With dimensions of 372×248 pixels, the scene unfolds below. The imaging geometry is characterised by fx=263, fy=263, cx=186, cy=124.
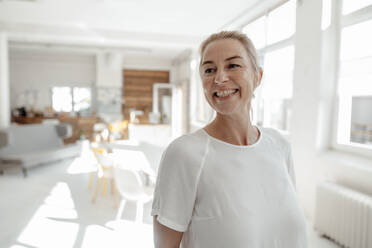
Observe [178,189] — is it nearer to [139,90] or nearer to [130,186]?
[130,186]

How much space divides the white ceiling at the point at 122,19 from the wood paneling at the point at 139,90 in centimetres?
319

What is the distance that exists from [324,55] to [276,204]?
9.64 ft

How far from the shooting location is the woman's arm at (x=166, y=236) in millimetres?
819

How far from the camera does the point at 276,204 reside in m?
0.90

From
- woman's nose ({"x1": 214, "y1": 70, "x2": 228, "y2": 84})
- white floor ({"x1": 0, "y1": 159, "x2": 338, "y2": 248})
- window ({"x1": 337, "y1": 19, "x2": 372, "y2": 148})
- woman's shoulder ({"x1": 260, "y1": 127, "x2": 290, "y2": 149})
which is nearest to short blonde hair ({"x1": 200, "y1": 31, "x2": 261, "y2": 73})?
woman's nose ({"x1": 214, "y1": 70, "x2": 228, "y2": 84})

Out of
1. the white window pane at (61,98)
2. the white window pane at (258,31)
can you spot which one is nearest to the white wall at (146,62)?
the white window pane at (61,98)

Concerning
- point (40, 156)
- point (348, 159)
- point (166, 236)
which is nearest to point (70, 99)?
point (40, 156)

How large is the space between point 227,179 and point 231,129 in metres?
0.21

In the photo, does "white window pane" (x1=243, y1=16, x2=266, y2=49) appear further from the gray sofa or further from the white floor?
the gray sofa

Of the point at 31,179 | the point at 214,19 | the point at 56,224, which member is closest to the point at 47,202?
the point at 56,224

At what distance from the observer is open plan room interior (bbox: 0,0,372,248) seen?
294cm

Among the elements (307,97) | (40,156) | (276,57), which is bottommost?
(40,156)

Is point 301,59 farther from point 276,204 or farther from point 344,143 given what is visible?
point 276,204

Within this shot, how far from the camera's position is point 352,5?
3.15m
